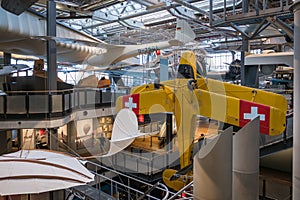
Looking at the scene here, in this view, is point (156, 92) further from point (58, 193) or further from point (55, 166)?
point (58, 193)

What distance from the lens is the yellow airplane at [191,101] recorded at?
3.57 metres

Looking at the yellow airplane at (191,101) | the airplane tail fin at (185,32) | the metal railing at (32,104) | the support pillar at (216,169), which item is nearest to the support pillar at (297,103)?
the support pillar at (216,169)

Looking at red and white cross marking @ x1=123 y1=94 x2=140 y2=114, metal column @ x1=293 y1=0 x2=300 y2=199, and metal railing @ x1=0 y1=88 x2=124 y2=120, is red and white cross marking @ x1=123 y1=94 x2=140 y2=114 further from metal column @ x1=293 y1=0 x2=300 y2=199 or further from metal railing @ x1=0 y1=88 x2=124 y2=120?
metal railing @ x1=0 y1=88 x2=124 y2=120

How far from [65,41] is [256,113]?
6088 mm

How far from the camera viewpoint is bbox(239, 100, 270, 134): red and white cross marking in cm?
315

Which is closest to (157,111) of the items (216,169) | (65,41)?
(216,169)

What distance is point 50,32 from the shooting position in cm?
822

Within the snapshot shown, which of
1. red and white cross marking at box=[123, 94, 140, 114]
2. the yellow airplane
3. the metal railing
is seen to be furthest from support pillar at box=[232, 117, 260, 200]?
the metal railing

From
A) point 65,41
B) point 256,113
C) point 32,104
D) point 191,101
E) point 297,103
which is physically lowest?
point 32,104

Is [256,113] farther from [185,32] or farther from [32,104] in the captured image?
[32,104]

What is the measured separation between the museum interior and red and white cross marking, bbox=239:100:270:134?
0.01m

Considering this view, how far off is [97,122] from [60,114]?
443 cm

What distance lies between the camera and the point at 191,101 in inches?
163

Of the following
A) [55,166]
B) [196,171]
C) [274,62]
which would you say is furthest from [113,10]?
[196,171]
